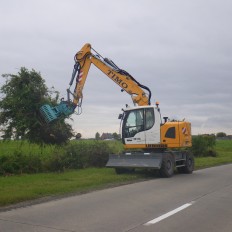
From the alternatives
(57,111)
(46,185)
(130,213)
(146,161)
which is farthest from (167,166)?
(130,213)

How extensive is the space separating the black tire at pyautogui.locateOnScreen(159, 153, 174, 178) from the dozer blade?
1.48 ft

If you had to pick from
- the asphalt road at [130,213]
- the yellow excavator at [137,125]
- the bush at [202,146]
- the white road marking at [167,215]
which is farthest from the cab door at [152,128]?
the bush at [202,146]

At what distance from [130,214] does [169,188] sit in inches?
208

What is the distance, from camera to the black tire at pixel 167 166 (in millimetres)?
18797

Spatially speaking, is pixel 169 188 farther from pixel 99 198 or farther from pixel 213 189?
pixel 99 198

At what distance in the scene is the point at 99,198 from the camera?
12109mm

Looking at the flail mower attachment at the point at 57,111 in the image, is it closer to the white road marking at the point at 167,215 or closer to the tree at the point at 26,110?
the tree at the point at 26,110

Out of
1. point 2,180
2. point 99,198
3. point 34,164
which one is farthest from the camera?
point 34,164

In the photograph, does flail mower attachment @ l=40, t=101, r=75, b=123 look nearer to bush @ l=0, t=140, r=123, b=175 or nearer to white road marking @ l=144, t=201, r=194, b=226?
bush @ l=0, t=140, r=123, b=175

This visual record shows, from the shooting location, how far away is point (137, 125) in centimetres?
2008

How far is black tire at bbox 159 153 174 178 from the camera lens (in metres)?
18.8

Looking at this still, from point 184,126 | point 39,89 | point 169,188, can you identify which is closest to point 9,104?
point 39,89

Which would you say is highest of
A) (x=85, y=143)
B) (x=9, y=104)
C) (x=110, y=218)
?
(x=9, y=104)

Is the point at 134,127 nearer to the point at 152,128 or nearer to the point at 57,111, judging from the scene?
the point at 152,128
